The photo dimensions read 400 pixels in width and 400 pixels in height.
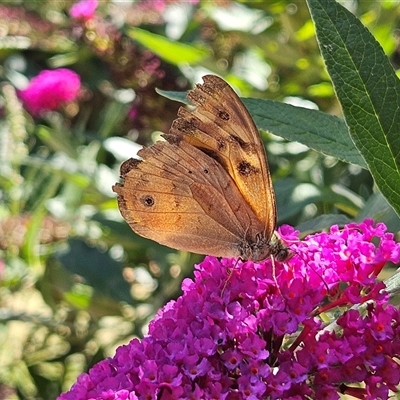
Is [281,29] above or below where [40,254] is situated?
above

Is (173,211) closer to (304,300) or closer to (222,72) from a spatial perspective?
(304,300)

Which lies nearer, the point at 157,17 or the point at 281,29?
the point at 281,29

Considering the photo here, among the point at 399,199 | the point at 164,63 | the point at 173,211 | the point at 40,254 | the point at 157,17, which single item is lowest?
the point at 40,254

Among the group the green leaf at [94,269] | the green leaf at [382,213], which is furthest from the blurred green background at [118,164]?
the green leaf at [382,213]

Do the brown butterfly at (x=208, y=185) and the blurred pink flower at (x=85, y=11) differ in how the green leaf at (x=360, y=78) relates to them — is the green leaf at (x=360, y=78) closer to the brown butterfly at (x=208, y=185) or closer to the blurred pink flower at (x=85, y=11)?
the brown butterfly at (x=208, y=185)

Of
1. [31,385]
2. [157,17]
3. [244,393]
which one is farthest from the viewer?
[157,17]

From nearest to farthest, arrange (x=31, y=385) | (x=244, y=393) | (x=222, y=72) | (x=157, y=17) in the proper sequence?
(x=244, y=393), (x=222, y=72), (x=31, y=385), (x=157, y=17)

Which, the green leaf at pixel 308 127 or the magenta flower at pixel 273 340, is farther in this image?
the green leaf at pixel 308 127

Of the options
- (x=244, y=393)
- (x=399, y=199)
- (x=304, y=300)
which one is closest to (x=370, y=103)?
(x=399, y=199)
